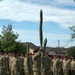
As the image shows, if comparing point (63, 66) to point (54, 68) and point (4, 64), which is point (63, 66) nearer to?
point (54, 68)

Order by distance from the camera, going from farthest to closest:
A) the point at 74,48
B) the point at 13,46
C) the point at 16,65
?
the point at 13,46 → the point at 74,48 → the point at 16,65

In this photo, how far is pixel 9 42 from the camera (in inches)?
1617

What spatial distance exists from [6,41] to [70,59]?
22727 mm

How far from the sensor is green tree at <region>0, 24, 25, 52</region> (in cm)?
3894

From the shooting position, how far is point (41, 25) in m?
6.82

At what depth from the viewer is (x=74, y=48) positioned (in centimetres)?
3447

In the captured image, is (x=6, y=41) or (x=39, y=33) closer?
(x=39, y=33)

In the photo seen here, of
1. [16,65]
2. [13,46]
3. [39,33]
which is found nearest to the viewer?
[39,33]

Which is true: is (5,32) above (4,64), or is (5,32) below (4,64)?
above

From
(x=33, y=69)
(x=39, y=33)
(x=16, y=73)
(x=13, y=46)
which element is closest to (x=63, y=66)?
(x=16, y=73)

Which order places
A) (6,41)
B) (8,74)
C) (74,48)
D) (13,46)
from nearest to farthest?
1. (8,74)
2. (74,48)
3. (13,46)
4. (6,41)

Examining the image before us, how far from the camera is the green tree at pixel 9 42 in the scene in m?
38.9

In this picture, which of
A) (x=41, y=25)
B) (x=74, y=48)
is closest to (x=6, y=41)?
(x=74, y=48)

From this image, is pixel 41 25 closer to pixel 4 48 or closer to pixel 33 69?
pixel 33 69
